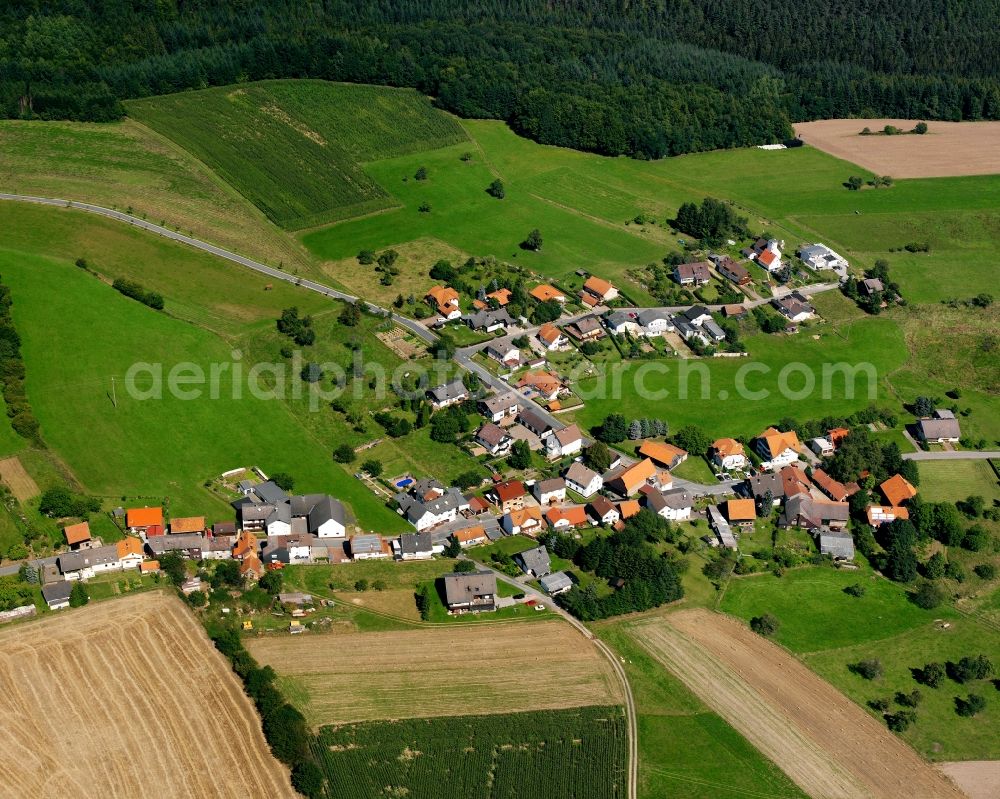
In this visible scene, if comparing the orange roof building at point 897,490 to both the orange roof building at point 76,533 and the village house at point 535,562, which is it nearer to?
the village house at point 535,562

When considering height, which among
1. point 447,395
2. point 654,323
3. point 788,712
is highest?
point 654,323

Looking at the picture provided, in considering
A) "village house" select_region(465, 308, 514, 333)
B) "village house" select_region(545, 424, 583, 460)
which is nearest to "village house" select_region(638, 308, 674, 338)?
"village house" select_region(465, 308, 514, 333)

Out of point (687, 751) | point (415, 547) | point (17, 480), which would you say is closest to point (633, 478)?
point (415, 547)

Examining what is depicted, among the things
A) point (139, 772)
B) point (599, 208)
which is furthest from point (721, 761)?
point (599, 208)

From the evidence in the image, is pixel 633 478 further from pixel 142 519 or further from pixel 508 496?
pixel 142 519

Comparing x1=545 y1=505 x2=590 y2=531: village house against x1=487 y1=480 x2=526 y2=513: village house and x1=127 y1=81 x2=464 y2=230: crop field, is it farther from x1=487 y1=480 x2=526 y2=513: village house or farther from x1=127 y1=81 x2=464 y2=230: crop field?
x1=127 y1=81 x2=464 y2=230: crop field

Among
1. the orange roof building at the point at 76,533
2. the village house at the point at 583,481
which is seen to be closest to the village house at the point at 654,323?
the village house at the point at 583,481
